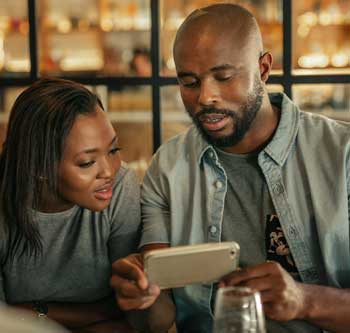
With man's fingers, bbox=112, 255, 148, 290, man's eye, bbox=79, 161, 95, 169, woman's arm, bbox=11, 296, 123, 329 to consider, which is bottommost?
woman's arm, bbox=11, 296, 123, 329

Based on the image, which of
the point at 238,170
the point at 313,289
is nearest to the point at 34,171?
the point at 238,170

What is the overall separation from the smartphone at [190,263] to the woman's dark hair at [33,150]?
460 mm

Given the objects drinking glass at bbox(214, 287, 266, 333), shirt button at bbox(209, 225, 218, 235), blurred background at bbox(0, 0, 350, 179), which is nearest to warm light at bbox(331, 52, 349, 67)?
blurred background at bbox(0, 0, 350, 179)

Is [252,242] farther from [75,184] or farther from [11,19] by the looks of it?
[11,19]

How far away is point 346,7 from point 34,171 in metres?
1.77

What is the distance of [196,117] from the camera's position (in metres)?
1.59

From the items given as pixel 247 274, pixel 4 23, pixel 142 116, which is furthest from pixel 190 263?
pixel 4 23

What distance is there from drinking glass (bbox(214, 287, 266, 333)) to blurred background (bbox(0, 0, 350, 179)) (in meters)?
1.12

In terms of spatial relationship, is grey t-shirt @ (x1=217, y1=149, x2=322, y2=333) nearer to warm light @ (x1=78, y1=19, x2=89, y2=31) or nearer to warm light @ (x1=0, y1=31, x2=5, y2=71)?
warm light @ (x1=0, y1=31, x2=5, y2=71)

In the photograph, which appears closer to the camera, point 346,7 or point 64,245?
point 64,245

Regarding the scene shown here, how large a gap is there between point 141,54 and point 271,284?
4.99ft

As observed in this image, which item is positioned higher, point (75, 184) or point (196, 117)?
point (196, 117)

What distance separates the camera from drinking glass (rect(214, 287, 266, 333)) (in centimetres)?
105

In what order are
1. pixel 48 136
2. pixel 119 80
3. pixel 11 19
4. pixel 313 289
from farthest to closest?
1. pixel 11 19
2. pixel 119 80
3. pixel 48 136
4. pixel 313 289
